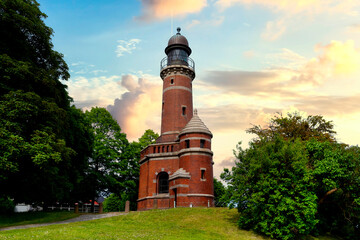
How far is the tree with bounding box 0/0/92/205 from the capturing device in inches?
781

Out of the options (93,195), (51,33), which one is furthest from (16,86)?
(93,195)

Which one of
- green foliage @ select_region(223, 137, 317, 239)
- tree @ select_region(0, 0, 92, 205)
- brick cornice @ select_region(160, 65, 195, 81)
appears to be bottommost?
green foliage @ select_region(223, 137, 317, 239)

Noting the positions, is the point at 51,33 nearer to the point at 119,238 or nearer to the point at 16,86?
the point at 16,86

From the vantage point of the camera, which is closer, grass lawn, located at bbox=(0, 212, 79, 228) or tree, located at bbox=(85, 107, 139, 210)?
grass lawn, located at bbox=(0, 212, 79, 228)

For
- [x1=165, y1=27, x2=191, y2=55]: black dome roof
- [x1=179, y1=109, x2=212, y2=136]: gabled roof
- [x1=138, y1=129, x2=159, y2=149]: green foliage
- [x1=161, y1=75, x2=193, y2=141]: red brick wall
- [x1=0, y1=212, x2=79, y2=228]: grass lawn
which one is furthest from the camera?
[x1=138, y1=129, x2=159, y2=149]: green foliage

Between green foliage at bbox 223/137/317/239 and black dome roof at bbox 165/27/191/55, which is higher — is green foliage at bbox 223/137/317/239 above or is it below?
below

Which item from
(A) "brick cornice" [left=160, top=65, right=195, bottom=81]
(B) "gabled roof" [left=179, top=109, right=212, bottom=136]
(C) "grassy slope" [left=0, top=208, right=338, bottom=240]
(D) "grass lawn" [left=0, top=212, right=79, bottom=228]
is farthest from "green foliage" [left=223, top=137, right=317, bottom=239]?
(A) "brick cornice" [left=160, top=65, right=195, bottom=81]

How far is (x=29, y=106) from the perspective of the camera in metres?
20.8

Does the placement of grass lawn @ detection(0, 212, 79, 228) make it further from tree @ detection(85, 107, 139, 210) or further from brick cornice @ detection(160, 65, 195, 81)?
brick cornice @ detection(160, 65, 195, 81)

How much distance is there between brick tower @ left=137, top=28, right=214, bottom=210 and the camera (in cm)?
3108

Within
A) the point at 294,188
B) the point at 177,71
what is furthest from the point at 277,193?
the point at 177,71

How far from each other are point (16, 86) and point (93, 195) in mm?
20117

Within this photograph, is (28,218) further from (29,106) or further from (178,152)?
(178,152)

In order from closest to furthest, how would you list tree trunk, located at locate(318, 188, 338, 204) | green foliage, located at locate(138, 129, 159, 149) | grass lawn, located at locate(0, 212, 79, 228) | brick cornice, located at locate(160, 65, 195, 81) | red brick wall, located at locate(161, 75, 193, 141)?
tree trunk, located at locate(318, 188, 338, 204)
grass lawn, located at locate(0, 212, 79, 228)
red brick wall, located at locate(161, 75, 193, 141)
brick cornice, located at locate(160, 65, 195, 81)
green foliage, located at locate(138, 129, 159, 149)
